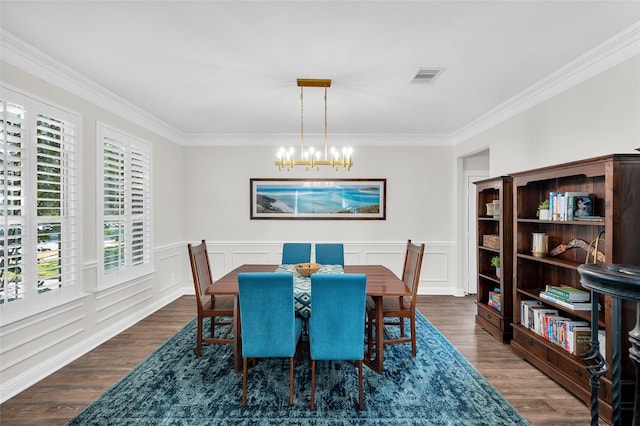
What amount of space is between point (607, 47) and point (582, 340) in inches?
89.3

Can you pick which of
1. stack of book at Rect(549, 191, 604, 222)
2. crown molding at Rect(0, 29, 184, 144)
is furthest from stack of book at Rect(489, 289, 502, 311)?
crown molding at Rect(0, 29, 184, 144)

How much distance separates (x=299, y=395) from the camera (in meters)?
2.39

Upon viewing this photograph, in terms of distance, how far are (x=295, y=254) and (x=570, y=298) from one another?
2795mm

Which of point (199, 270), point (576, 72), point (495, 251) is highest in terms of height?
point (576, 72)

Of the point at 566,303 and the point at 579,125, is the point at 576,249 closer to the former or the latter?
the point at 566,303

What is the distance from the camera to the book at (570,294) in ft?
8.21

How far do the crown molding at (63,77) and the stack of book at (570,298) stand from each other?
15.6 feet

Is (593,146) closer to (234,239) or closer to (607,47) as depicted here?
(607,47)

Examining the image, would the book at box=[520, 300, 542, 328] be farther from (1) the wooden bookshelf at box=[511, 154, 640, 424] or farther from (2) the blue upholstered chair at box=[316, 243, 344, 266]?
(2) the blue upholstered chair at box=[316, 243, 344, 266]

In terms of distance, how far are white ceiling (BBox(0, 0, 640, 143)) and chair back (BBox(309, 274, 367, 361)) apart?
1753mm

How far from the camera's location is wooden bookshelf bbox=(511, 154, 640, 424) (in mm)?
2072

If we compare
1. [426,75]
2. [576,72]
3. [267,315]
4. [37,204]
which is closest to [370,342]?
[267,315]

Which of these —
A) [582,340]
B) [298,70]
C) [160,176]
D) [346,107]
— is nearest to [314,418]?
[582,340]

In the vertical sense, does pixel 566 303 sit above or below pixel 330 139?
below
